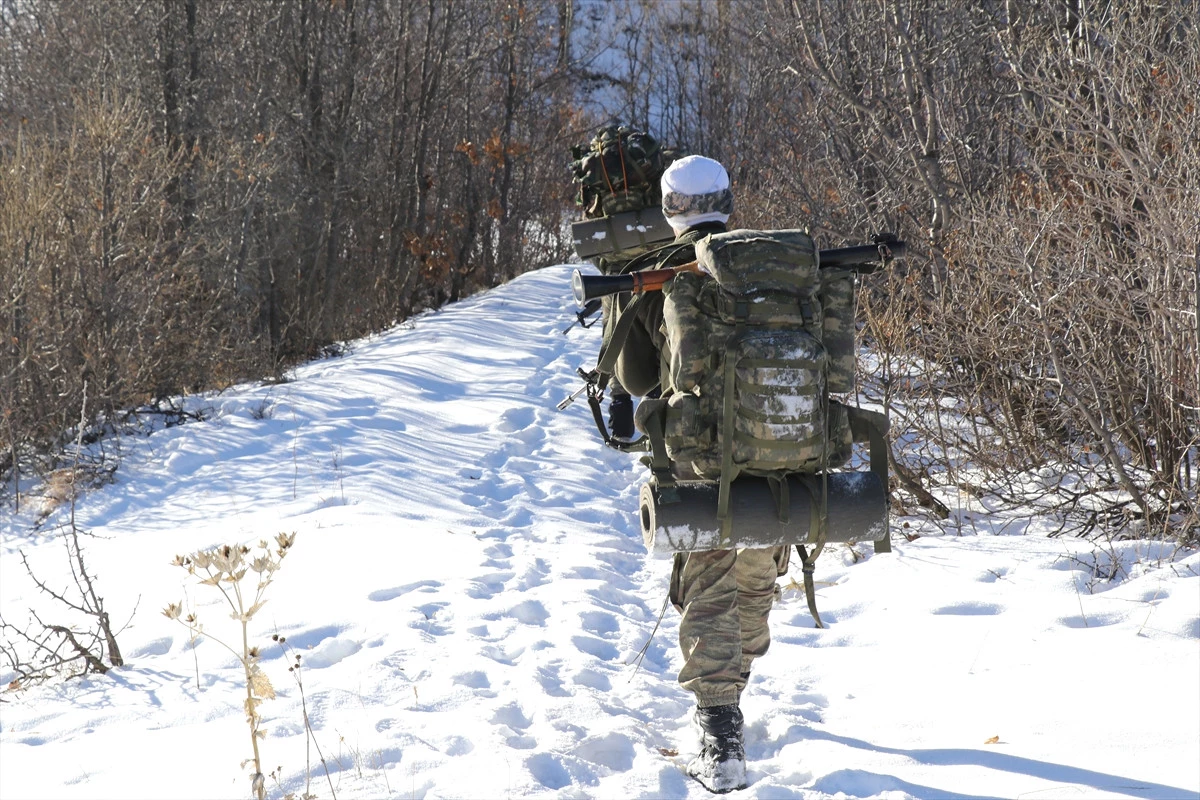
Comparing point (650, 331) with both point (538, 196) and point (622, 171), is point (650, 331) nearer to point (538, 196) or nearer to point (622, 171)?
point (622, 171)

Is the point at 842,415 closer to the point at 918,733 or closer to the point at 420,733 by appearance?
the point at 918,733

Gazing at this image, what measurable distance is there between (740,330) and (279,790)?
6.34 feet

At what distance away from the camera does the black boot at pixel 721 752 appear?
9.84 feet

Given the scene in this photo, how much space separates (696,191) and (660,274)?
40 centimetres

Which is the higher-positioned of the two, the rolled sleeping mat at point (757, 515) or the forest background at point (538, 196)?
the forest background at point (538, 196)

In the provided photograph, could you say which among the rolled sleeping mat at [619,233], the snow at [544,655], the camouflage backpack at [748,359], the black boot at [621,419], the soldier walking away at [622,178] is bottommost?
the snow at [544,655]

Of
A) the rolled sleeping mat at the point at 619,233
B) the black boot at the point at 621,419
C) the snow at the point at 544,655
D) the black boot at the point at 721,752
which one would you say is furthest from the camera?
the rolled sleeping mat at the point at 619,233

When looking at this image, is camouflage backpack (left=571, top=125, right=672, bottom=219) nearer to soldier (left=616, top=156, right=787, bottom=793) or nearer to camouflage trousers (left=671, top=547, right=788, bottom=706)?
soldier (left=616, top=156, right=787, bottom=793)

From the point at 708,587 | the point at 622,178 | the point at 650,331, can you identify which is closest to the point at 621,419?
the point at 650,331

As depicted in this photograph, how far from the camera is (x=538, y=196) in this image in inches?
725

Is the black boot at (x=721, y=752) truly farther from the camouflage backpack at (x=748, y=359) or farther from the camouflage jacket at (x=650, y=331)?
the camouflage jacket at (x=650, y=331)

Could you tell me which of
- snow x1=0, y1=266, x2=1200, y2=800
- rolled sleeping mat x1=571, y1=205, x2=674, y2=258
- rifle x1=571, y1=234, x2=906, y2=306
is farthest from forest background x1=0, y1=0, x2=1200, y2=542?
rifle x1=571, y1=234, x2=906, y2=306

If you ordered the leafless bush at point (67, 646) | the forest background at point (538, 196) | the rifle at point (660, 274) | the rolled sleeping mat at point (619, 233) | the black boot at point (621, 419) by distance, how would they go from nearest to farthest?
the rifle at point (660, 274), the black boot at point (621, 419), the leafless bush at point (67, 646), the rolled sleeping mat at point (619, 233), the forest background at point (538, 196)

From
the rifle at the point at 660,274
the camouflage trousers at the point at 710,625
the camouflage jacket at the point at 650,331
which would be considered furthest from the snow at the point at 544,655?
the rifle at the point at 660,274
